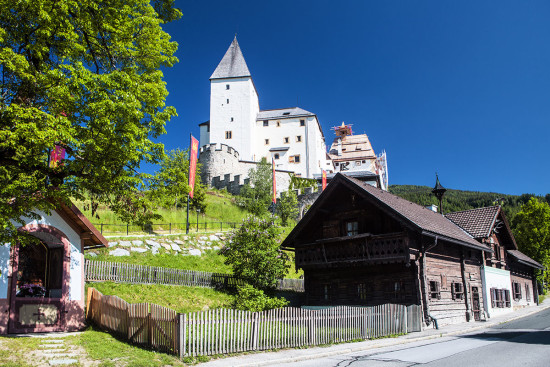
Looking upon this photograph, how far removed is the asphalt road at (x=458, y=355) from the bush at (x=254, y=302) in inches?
250

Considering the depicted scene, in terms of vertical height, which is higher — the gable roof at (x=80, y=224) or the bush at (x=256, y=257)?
the gable roof at (x=80, y=224)

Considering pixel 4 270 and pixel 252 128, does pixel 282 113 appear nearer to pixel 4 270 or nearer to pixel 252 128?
pixel 252 128

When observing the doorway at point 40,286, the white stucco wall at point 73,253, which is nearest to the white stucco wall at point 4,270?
the doorway at point 40,286

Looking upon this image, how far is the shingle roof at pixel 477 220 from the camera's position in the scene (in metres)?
28.3

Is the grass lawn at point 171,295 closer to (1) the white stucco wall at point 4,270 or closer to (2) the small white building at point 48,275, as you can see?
(2) the small white building at point 48,275

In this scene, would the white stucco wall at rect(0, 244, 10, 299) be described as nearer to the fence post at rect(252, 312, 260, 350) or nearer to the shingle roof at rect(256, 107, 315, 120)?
A: the fence post at rect(252, 312, 260, 350)

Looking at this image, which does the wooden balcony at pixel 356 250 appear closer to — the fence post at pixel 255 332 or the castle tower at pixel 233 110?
the fence post at pixel 255 332

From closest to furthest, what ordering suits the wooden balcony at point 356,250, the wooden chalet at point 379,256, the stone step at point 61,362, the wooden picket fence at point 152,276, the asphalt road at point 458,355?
the stone step at point 61,362 → the asphalt road at point 458,355 → the wooden balcony at point 356,250 → the wooden chalet at point 379,256 → the wooden picket fence at point 152,276

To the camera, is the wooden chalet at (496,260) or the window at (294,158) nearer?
the wooden chalet at (496,260)

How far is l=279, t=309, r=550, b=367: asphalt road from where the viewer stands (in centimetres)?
1118

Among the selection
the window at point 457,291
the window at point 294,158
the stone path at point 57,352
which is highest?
the window at point 294,158

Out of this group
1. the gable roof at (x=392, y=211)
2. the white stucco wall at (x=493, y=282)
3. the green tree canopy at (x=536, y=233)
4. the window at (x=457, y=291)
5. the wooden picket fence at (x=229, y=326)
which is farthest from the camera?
the green tree canopy at (x=536, y=233)

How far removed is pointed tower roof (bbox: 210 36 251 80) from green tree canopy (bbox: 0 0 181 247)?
2705 inches

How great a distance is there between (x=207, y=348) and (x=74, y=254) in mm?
7570
